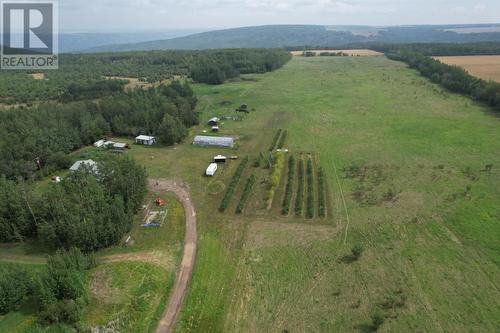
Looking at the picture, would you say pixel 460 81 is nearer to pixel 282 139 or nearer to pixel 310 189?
pixel 282 139

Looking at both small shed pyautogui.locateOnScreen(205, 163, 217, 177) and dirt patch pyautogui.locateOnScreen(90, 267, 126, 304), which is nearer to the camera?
dirt patch pyautogui.locateOnScreen(90, 267, 126, 304)

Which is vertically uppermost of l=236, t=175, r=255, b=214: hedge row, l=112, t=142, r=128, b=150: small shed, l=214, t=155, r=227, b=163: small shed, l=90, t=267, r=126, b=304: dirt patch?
l=112, t=142, r=128, b=150: small shed

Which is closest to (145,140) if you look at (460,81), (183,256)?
(183,256)

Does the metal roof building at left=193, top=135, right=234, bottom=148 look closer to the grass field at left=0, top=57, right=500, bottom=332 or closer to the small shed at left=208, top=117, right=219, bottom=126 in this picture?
the grass field at left=0, top=57, right=500, bottom=332

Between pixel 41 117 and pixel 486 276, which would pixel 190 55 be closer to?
pixel 41 117

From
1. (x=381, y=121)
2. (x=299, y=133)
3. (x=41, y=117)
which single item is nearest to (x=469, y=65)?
(x=381, y=121)

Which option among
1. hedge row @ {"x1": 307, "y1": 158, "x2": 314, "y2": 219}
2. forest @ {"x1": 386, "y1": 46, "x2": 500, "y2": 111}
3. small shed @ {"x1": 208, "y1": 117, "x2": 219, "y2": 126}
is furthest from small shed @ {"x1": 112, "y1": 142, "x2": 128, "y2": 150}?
forest @ {"x1": 386, "y1": 46, "x2": 500, "y2": 111}

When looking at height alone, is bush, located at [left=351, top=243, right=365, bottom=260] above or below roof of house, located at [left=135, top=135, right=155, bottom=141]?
below

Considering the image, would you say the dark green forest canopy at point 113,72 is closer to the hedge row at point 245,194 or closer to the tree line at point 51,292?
the hedge row at point 245,194

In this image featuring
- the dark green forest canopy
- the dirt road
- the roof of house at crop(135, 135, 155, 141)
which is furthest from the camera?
the dark green forest canopy
